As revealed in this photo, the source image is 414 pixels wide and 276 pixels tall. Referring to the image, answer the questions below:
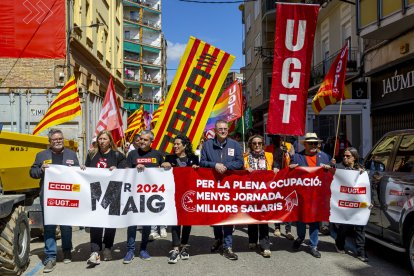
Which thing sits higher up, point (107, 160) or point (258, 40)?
point (258, 40)

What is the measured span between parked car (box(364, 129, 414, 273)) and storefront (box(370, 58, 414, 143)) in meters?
7.00

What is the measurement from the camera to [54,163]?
6.29 m

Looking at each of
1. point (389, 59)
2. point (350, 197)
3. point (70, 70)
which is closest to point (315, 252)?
point (350, 197)

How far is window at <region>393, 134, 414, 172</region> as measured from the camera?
5.74m

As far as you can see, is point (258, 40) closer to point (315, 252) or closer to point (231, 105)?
point (231, 105)

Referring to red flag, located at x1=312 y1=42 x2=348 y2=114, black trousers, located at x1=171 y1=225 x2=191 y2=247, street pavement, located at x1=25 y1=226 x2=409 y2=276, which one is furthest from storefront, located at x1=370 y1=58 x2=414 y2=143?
black trousers, located at x1=171 y1=225 x2=191 y2=247

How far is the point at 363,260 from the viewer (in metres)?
6.18

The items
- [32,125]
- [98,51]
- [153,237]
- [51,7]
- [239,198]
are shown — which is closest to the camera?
[239,198]

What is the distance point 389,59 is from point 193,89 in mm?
8778

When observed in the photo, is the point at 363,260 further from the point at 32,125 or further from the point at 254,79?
the point at 254,79

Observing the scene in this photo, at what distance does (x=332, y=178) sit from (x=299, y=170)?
0.51 metres

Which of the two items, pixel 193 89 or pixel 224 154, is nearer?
pixel 224 154

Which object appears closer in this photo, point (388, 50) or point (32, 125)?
point (32, 125)

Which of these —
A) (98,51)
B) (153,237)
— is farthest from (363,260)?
(98,51)
